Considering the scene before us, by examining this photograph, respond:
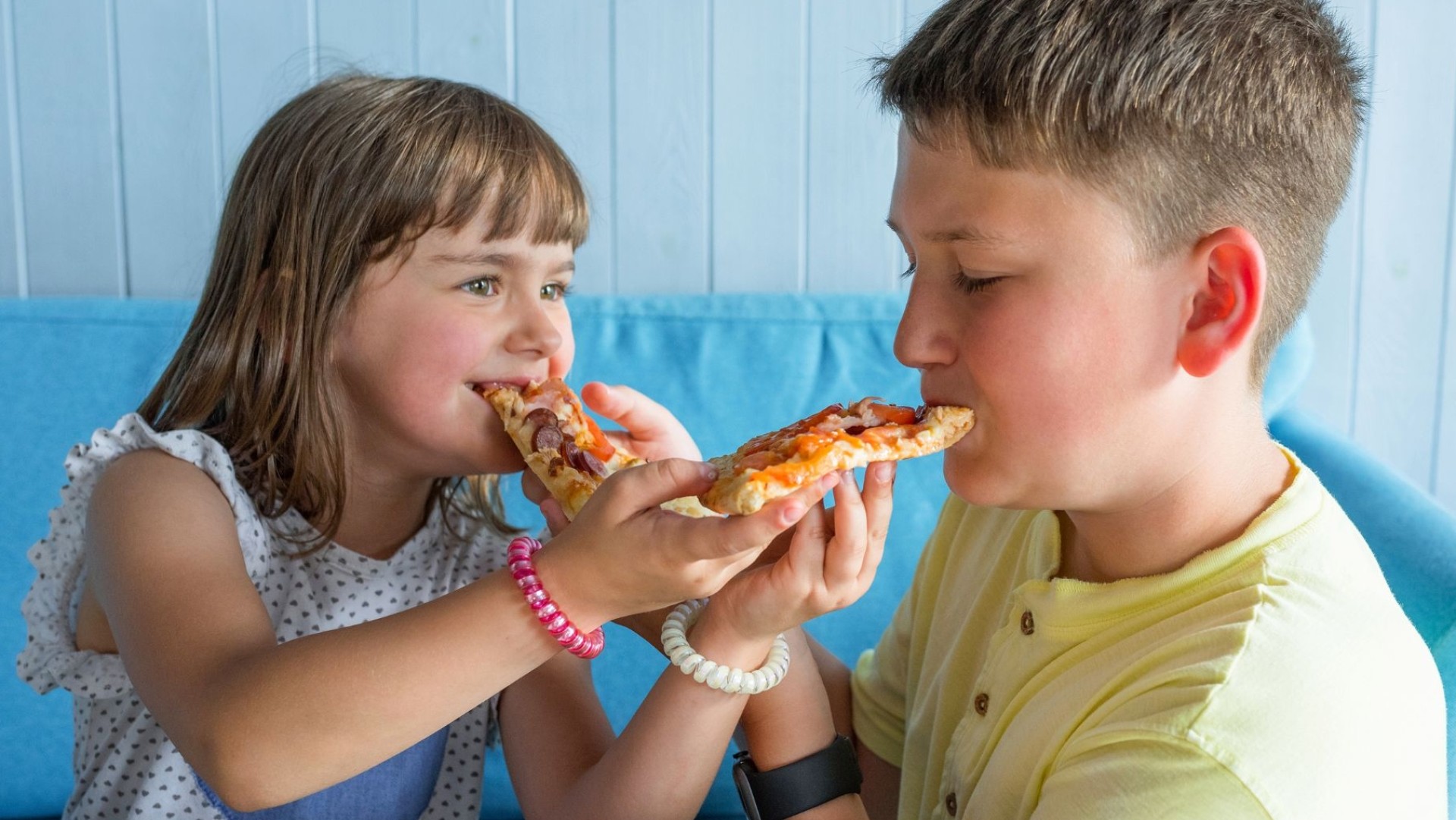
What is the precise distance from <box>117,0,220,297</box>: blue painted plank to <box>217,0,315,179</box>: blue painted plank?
1.2 inches

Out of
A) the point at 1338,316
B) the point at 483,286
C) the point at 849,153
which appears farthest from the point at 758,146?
the point at 1338,316

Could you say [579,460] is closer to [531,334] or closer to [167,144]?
[531,334]

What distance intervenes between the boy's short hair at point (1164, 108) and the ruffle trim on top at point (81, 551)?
93 centimetres

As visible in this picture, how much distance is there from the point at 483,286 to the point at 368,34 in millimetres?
1048

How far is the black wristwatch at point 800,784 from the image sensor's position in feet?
4.42

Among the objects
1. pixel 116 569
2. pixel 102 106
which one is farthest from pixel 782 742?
pixel 102 106

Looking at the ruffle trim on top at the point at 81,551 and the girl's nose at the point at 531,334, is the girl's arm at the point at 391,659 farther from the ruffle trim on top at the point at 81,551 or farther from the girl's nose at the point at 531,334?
the girl's nose at the point at 531,334

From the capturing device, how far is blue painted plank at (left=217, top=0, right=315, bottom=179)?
2.27 meters

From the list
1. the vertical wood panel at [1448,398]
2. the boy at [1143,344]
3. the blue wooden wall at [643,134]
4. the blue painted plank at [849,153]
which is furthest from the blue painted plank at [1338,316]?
the boy at [1143,344]

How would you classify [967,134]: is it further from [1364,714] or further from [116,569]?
[116,569]

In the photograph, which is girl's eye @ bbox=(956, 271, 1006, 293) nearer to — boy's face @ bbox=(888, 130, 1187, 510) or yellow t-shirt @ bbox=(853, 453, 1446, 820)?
boy's face @ bbox=(888, 130, 1187, 510)

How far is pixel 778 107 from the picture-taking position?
2404 mm

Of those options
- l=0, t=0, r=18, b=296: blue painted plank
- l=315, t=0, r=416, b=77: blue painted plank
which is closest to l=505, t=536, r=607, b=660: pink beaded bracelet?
l=315, t=0, r=416, b=77: blue painted plank

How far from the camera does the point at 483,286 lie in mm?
1495
